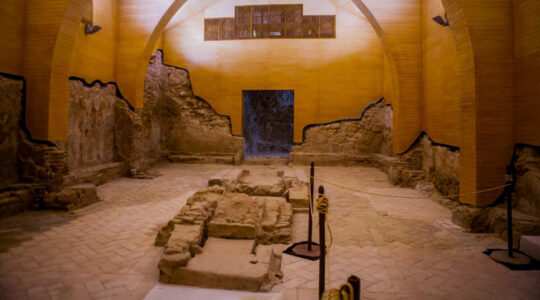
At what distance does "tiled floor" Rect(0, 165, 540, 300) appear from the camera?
3.20m

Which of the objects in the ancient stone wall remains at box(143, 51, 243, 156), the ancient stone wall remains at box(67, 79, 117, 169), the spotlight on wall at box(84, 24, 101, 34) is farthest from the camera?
the ancient stone wall remains at box(143, 51, 243, 156)

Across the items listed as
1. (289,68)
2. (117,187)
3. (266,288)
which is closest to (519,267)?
(266,288)

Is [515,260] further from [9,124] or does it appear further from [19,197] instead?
[9,124]

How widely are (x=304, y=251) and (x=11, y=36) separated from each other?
265 inches

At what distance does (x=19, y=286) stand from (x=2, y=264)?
2.47ft

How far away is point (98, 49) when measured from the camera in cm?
870

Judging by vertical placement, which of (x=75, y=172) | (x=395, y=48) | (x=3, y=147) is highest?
(x=395, y=48)

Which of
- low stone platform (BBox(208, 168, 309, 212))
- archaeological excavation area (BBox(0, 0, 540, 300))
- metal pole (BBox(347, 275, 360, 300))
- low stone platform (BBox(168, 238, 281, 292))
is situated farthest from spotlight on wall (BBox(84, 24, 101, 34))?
metal pole (BBox(347, 275, 360, 300))

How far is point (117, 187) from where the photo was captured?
26.4 feet

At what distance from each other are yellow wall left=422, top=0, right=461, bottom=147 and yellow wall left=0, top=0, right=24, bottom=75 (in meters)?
8.86

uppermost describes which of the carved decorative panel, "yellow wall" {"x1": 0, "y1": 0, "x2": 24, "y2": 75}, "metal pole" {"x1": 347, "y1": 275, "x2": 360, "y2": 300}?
the carved decorative panel

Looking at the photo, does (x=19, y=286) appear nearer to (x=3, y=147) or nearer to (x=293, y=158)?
(x=3, y=147)

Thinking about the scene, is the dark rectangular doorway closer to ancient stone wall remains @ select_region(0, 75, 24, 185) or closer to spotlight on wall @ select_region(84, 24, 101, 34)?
spotlight on wall @ select_region(84, 24, 101, 34)

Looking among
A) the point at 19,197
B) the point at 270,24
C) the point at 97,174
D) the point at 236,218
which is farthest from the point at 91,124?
the point at 270,24
